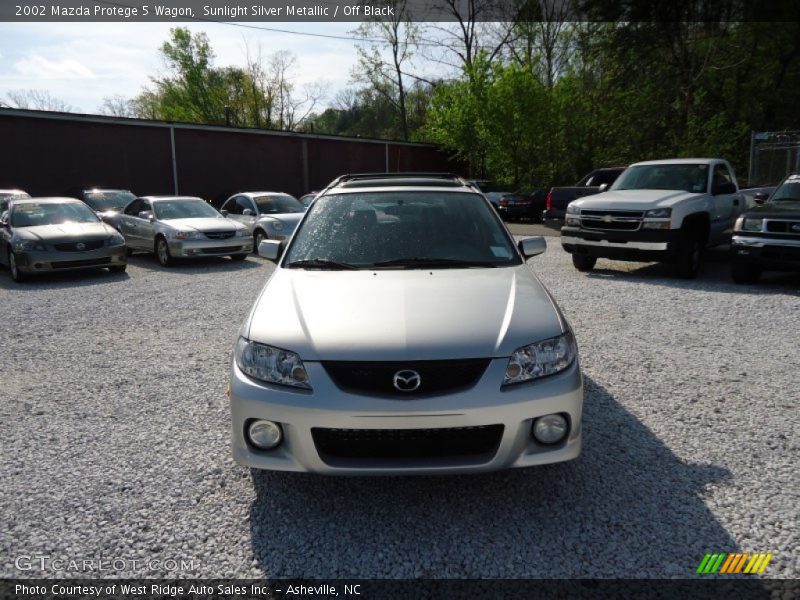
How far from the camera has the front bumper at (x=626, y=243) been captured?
899cm

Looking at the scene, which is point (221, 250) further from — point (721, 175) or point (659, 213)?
point (721, 175)

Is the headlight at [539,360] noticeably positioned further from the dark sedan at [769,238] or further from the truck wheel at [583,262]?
the truck wheel at [583,262]

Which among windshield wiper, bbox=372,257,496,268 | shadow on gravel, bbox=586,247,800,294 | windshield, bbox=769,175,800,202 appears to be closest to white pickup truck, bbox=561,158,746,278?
shadow on gravel, bbox=586,247,800,294

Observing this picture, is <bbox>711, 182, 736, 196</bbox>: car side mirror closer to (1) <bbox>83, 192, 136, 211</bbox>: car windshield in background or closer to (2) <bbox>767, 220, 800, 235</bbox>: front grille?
(2) <bbox>767, 220, 800, 235</bbox>: front grille

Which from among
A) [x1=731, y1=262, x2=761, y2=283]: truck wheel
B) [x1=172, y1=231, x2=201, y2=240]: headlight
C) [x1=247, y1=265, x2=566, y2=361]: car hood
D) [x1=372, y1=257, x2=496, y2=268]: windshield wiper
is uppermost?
[x1=372, y1=257, x2=496, y2=268]: windshield wiper

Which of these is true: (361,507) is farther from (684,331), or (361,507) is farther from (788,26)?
(788,26)

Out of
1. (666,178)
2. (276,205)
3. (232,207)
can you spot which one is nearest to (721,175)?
(666,178)

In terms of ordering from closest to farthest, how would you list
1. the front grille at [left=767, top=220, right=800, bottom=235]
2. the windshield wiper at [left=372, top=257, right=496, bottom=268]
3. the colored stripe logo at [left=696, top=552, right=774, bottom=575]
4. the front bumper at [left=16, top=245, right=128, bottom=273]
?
the colored stripe logo at [left=696, top=552, right=774, bottom=575], the windshield wiper at [left=372, top=257, right=496, bottom=268], the front grille at [left=767, top=220, right=800, bottom=235], the front bumper at [left=16, top=245, right=128, bottom=273]

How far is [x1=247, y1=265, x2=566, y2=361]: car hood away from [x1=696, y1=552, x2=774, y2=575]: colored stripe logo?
1.16 m

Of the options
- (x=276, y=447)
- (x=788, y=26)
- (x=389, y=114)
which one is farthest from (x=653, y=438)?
(x=389, y=114)

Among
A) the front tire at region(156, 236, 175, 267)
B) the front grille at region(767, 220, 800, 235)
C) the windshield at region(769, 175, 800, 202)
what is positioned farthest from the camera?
the front tire at region(156, 236, 175, 267)

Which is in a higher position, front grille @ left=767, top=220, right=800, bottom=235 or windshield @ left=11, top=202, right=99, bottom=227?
windshield @ left=11, top=202, right=99, bottom=227

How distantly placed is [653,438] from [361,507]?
1.93 meters

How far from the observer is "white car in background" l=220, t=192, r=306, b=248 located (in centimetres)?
1317
